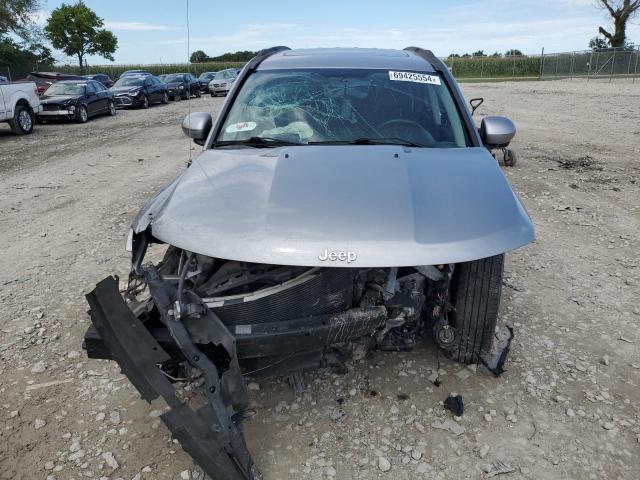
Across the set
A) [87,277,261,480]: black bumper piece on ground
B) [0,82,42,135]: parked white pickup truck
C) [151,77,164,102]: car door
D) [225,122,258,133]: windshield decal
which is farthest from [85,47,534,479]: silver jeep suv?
[151,77,164,102]: car door

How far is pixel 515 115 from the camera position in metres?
15.8

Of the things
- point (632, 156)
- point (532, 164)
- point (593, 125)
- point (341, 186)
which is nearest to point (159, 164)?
point (532, 164)

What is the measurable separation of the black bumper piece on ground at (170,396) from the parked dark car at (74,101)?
52.1ft

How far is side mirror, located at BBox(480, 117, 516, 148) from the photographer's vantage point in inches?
147

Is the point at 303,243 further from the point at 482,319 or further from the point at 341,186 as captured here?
the point at 482,319

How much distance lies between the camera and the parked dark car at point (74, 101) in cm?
1598

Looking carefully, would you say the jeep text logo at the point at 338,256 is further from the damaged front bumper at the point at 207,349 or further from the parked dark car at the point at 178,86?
the parked dark car at the point at 178,86

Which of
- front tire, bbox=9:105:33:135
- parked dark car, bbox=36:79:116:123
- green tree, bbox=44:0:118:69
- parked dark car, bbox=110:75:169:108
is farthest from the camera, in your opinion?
green tree, bbox=44:0:118:69

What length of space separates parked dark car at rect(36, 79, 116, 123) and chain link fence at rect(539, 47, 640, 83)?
29252 millimetres

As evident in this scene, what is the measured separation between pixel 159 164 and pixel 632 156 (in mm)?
8647

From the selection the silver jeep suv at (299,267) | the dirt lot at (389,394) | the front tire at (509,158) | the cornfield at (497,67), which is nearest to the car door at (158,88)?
the front tire at (509,158)

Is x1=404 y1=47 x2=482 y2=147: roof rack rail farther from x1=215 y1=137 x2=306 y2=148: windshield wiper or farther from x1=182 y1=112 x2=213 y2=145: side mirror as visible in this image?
x1=182 y1=112 x2=213 y2=145: side mirror

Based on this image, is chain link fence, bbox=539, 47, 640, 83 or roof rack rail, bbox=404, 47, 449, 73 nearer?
roof rack rail, bbox=404, 47, 449, 73

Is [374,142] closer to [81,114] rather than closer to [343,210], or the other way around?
[343,210]
